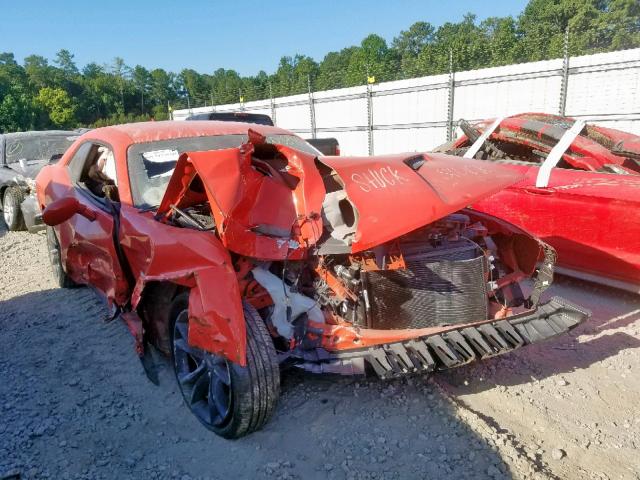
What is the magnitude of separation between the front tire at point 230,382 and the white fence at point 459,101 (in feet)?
30.8

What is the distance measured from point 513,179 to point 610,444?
147cm

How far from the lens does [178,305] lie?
2.57 m

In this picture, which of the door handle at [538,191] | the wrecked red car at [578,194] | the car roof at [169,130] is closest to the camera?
the car roof at [169,130]

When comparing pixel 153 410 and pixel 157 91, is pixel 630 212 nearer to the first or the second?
pixel 153 410

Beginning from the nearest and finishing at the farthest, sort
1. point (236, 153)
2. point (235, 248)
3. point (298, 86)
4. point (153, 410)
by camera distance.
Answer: point (235, 248)
point (236, 153)
point (153, 410)
point (298, 86)

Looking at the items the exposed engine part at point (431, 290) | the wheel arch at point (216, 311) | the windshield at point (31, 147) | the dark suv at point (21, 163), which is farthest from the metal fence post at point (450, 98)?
the wheel arch at point (216, 311)

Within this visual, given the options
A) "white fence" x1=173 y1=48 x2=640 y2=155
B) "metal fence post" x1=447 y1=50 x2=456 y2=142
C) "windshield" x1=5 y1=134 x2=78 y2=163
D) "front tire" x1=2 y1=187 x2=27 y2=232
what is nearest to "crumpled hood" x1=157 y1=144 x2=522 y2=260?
"front tire" x1=2 y1=187 x2=27 y2=232

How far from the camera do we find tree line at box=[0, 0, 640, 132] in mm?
13047

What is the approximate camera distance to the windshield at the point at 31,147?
771cm

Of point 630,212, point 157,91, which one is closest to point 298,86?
point 630,212

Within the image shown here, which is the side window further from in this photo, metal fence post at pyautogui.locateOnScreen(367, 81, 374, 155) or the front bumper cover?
metal fence post at pyautogui.locateOnScreen(367, 81, 374, 155)

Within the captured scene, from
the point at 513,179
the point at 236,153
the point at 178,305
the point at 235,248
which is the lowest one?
the point at 178,305

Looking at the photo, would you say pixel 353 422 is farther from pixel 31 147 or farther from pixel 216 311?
pixel 31 147

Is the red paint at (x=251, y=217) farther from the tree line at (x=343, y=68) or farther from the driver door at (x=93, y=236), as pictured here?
the tree line at (x=343, y=68)
